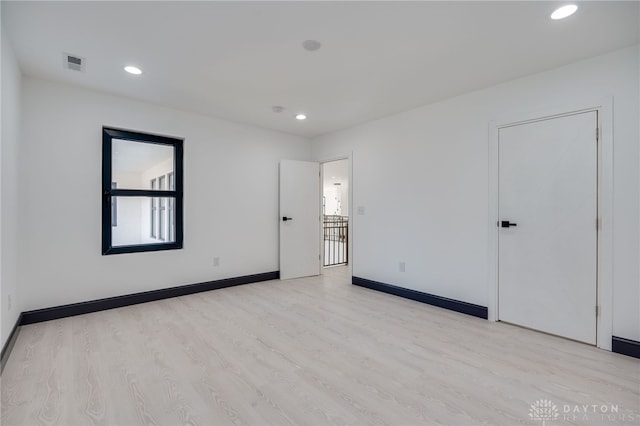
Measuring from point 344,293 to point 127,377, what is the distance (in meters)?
2.72

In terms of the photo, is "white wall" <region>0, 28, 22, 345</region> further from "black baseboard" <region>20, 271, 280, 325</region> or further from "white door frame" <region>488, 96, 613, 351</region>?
"white door frame" <region>488, 96, 613, 351</region>

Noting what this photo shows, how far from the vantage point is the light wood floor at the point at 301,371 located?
69.1 inches

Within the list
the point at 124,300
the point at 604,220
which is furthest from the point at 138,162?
the point at 604,220

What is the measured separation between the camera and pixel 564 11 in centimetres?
203

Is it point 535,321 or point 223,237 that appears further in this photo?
point 223,237

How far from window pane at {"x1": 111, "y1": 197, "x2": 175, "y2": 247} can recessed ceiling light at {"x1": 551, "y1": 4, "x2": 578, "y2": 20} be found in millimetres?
4308

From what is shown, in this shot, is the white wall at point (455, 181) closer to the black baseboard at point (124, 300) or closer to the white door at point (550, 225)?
the white door at point (550, 225)

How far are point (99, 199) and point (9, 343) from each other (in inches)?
61.9

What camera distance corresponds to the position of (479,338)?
2775 millimetres

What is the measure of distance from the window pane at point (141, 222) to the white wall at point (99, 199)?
8.5 inches

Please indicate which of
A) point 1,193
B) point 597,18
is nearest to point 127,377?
point 1,193

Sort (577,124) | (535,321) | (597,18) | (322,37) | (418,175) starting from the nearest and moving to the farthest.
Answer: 1. (597,18)
2. (322,37)
3. (577,124)
4. (535,321)
5. (418,175)

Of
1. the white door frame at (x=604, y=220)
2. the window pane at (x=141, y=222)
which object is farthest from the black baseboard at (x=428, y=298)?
the window pane at (x=141, y=222)

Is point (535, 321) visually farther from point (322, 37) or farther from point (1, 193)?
point (1, 193)
